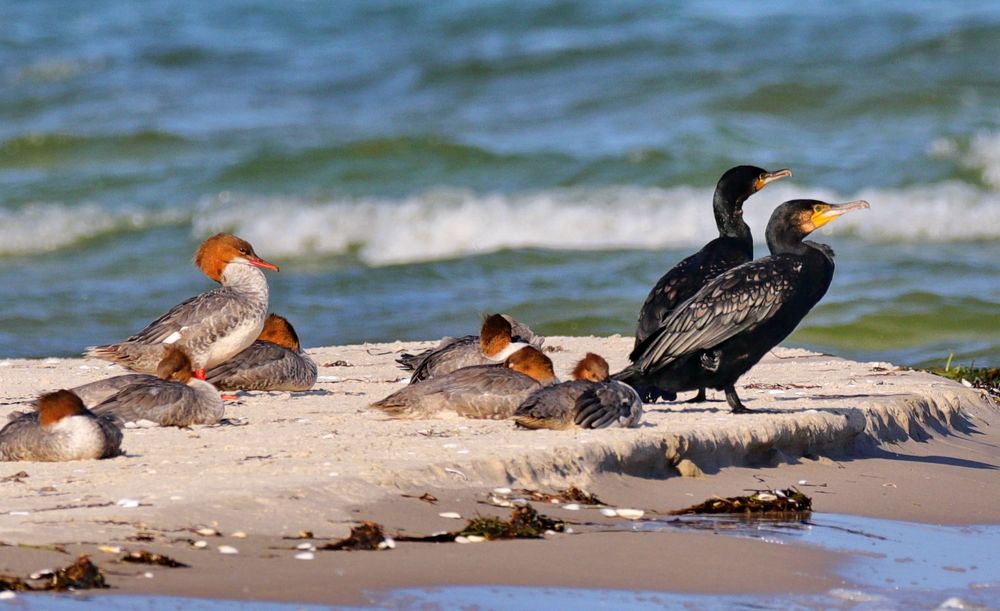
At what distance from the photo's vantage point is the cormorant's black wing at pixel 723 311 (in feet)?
27.4

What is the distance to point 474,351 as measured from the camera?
942 centimetres

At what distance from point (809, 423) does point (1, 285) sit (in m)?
13.1

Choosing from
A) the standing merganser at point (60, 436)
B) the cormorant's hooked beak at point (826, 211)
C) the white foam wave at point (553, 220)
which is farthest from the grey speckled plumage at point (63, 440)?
the white foam wave at point (553, 220)

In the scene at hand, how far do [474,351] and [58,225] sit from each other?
1430 cm

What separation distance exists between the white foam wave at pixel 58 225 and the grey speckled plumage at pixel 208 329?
12.6m

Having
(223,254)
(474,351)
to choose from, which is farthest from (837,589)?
(223,254)

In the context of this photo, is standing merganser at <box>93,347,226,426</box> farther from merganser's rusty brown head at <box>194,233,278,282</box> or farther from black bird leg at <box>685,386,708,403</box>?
black bird leg at <box>685,386,708,403</box>

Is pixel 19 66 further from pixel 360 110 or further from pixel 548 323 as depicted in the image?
pixel 548 323

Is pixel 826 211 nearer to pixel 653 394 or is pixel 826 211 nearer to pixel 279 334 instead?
pixel 653 394

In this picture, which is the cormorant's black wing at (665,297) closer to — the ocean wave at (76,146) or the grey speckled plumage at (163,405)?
the grey speckled plumage at (163,405)

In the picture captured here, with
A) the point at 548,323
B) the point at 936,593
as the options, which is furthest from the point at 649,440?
the point at 548,323

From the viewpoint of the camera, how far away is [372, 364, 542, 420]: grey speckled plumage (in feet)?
26.1

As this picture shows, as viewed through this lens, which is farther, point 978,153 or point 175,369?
point 978,153

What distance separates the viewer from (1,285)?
1880 centimetres
